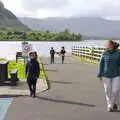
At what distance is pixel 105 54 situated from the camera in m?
11.6

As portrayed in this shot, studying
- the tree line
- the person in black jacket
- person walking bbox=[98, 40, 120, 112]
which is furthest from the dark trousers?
the tree line

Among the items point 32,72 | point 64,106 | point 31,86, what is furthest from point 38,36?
point 64,106

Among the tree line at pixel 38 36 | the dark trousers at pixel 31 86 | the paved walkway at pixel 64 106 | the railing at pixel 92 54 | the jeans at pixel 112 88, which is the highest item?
the jeans at pixel 112 88

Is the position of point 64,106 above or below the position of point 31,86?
below

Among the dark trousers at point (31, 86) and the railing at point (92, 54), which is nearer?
the dark trousers at point (31, 86)

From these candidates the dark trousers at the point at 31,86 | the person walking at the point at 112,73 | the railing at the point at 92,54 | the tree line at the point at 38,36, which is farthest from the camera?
the tree line at the point at 38,36

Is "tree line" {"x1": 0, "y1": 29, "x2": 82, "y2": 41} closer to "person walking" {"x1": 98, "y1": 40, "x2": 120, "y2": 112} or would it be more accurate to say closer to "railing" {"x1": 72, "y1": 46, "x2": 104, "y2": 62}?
"railing" {"x1": 72, "y1": 46, "x2": 104, "y2": 62}

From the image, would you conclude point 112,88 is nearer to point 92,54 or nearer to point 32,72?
point 32,72

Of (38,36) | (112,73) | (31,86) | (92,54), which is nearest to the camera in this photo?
(112,73)

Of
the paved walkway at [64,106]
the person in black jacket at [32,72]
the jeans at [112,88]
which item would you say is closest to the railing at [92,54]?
the paved walkway at [64,106]

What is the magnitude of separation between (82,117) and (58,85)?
759 centimetres

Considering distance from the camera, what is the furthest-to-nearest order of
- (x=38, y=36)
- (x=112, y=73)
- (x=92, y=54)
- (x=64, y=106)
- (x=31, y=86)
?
1. (x=38, y=36)
2. (x=92, y=54)
3. (x=31, y=86)
4. (x=64, y=106)
5. (x=112, y=73)

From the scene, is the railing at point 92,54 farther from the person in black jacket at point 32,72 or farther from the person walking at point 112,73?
the person walking at point 112,73

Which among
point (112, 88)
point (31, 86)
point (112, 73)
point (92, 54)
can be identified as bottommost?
point (92, 54)
